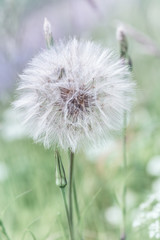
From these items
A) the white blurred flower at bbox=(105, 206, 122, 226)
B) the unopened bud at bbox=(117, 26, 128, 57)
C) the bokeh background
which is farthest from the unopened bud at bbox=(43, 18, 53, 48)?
Answer: the white blurred flower at bbox=(105, 206, 122, 226)

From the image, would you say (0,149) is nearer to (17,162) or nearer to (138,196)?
(17,162)

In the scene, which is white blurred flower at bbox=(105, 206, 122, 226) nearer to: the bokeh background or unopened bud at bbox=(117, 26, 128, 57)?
the bokeh background

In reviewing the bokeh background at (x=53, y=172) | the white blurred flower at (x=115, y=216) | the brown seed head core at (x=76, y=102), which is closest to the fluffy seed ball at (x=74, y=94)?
the brown seed head core at (x=76, y=102)

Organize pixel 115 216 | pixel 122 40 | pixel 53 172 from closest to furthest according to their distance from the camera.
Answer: pixel 122 40, pixel 115 216, pixel 53 172


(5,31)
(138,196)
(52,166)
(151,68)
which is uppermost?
(5,31)

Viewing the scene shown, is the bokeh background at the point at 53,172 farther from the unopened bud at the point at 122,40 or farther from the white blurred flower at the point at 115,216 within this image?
the unopened bud at the point at 122,40

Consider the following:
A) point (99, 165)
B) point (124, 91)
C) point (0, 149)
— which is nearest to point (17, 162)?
point (0, 149)

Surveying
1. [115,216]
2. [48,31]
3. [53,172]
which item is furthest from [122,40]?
[53,172]

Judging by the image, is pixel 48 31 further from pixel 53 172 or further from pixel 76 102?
pixel 53 172

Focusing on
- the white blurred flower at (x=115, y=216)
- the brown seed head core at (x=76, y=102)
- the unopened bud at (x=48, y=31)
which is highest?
the unopened bud at (x=48, y=31)
